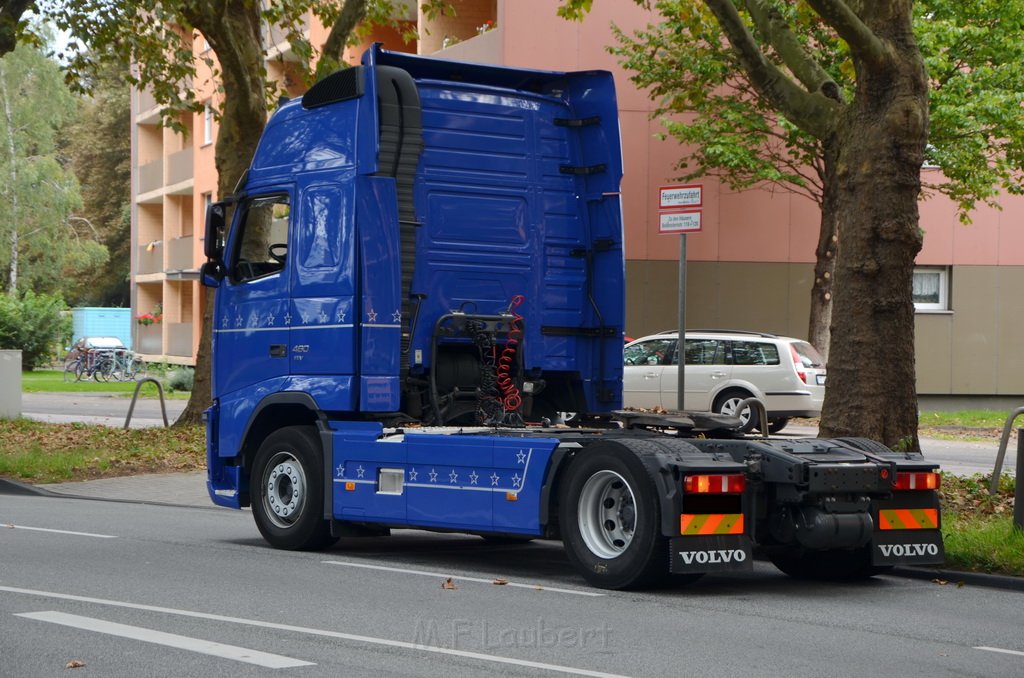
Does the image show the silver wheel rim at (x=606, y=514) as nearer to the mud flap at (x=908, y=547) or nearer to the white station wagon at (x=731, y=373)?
the mud flap at (x=908, y=547)

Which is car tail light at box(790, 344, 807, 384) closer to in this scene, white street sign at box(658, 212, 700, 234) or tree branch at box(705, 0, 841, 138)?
white street sign at box(658, 212, 700, 234)

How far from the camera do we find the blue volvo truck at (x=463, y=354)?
9180 millimetres

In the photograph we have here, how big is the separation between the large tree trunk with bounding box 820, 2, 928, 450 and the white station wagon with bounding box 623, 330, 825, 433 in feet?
37.0

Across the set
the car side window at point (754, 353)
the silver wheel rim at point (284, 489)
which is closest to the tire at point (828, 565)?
the silver wheel rim at point (284, 489)

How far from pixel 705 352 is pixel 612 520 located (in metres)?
15.2

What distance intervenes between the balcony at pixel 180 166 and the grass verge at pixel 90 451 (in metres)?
29.6

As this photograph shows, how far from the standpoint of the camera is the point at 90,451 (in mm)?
18766

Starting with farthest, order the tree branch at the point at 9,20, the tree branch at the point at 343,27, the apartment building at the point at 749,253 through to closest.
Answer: the apartment building at the point at 749,253
the tree branch at the point at 343,27
the tree branch at the point at 9,20

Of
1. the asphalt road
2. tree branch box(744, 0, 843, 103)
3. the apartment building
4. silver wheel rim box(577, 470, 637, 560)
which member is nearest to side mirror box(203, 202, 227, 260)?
the asphalt road

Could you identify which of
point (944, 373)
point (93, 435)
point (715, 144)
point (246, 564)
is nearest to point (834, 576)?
point (246, 564)

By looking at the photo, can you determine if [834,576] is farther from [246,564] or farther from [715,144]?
[715,144]

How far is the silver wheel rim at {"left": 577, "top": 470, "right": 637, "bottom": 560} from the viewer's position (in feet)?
29.8

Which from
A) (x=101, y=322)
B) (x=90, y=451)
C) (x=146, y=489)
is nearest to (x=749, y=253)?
(x=90, y=451)

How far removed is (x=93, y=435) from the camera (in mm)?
21359
